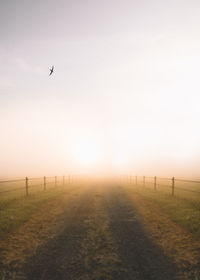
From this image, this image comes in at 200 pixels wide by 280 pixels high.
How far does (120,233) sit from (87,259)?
2609 mm

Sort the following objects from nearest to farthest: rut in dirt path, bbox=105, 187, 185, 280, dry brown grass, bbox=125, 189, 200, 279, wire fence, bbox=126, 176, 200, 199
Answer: rut in dirt path, bbox=105, 187, 185, 280 < dry brown grass, bbox=125, 189, 200, 279 < wire fence, bbox=126, 176, 200, 199

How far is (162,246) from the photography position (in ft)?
20.4

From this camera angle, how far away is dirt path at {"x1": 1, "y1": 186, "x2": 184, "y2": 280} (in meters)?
4.49

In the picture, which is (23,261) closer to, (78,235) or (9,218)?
(78,235)

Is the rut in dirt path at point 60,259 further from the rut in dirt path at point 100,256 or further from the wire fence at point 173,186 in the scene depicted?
the wire fence at point 173,186

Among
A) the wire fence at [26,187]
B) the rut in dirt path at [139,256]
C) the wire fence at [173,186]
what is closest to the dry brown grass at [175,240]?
the rut in dirt path at [139,256]

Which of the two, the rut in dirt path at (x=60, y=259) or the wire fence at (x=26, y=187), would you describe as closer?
the rut in dirt path at (x=60, y=259)

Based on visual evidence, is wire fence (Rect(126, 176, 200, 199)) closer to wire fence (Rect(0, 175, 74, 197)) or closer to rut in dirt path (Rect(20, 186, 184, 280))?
rut in dirt path (Rect(20, 186, 184, 280))

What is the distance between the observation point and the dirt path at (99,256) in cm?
449

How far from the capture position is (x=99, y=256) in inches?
213

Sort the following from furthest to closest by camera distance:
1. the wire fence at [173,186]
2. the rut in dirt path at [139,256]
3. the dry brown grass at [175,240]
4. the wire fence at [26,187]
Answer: the wire fence at [173,186]
the wire fence at [26,187]
the dry brown grass at [175,240]
the rut in dirt path at [139,256]

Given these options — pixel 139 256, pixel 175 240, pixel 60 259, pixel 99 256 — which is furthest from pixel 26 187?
pixel 175 240

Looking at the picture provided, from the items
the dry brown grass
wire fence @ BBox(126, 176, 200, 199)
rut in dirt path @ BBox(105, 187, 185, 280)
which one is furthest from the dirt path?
wire fence @ BBox(126, 176, 200, 199)

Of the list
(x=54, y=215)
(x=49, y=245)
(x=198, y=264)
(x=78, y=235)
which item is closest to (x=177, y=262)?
(x=198, y=264)
